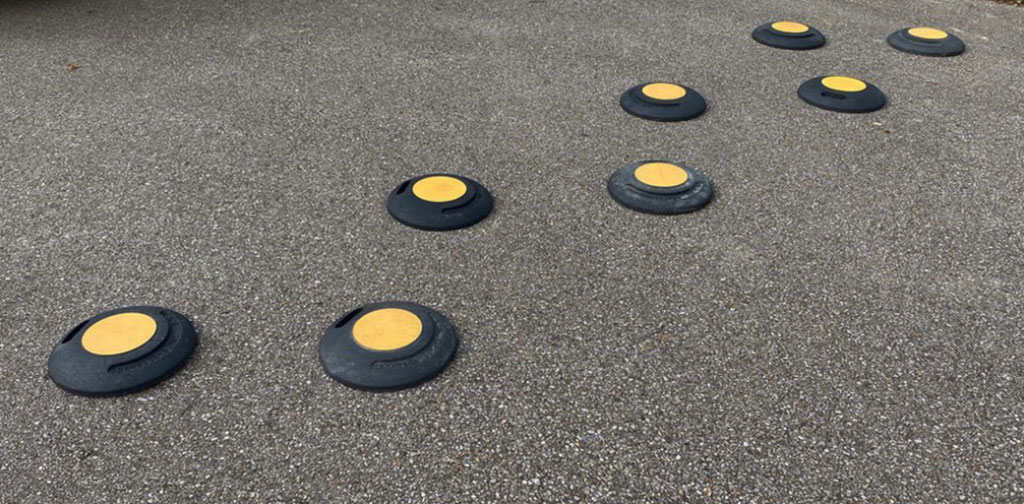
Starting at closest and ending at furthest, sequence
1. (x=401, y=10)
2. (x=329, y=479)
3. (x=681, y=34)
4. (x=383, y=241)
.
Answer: (x=329, y=479) → (x=383, y=241) → (x=681, y=34) → (x=401, y=10)

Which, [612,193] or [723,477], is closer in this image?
[723,477]

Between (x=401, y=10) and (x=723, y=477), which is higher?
(x=401, y=10)

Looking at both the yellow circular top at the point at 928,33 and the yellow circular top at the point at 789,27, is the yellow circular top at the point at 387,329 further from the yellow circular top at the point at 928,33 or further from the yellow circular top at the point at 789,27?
the yellow circular top at the point at 928,33

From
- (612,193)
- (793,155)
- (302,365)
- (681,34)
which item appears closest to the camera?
(302,365)

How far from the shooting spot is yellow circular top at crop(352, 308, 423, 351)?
213 cm

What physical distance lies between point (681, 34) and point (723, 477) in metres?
3.33

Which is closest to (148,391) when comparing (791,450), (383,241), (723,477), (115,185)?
(383,241)

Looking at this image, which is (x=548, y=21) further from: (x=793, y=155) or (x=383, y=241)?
(x=383, y=241)

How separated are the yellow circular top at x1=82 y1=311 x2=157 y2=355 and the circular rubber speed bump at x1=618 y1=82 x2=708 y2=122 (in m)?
2.31

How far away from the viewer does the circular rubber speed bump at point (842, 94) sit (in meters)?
3.62

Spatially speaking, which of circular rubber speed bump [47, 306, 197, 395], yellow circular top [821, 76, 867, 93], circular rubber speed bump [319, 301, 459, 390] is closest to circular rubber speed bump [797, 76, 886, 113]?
yellow circular top [821, 76, 867, 93]

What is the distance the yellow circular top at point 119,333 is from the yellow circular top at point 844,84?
3.22 m

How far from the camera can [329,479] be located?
5.94 feet

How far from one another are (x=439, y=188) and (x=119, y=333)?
121 cm
